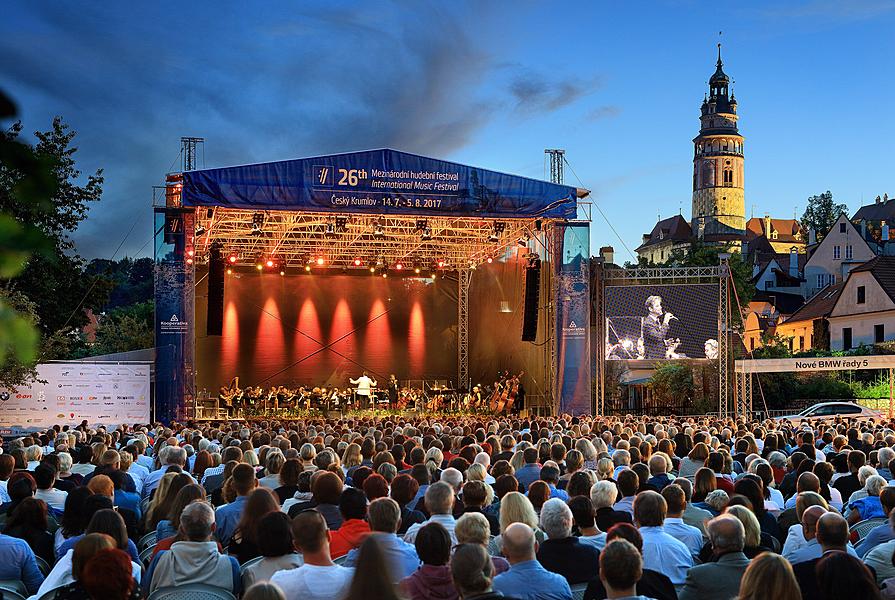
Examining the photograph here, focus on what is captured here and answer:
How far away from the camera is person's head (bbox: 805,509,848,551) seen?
17.6 ft

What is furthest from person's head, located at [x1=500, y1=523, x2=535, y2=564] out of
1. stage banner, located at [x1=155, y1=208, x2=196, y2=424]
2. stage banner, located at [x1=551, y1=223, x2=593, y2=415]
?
stage banner, located at [x1=551, y1=223, x2=593, y2=415]

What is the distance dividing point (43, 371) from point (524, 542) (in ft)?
66.3

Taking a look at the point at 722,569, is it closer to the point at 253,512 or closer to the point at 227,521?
the point at 253,512

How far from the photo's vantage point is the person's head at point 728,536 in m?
5.18

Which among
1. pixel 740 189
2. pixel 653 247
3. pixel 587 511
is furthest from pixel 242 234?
pixel 740 189

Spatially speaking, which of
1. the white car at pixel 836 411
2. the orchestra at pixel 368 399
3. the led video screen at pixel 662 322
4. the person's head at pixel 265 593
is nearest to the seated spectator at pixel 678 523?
the person's head at pixel 265 593

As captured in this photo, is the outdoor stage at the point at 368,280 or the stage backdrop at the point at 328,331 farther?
the stage backdrop at the point at 328,331

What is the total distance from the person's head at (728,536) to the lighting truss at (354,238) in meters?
20.5

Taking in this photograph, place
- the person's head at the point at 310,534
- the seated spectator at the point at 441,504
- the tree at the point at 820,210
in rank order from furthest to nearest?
the tree at the point at 820,210, the seated spectator at the point at 441,504, the person's head at the point at 310,534

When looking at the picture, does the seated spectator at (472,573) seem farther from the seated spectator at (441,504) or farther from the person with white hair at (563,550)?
the seated spectator at (441,504)

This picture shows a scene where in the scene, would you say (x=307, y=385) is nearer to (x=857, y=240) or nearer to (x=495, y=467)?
(x=495, y=467)

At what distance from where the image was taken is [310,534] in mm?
4750

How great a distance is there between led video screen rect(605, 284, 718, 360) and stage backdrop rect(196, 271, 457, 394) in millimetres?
8606

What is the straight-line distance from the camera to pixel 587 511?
238 inches
